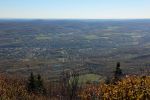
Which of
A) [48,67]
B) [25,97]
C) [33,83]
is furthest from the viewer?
[48,67]

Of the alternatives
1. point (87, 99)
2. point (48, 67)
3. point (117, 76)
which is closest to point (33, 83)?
point (117, 76)

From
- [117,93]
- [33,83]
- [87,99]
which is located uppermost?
[117,93]

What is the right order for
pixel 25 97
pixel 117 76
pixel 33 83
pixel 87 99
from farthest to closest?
pixel 33 83, pixel 117 76, pixel 87 99, pixel 25 97

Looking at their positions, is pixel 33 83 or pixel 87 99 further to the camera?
pixel 33 83

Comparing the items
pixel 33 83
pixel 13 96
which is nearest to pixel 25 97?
pixel 13 96

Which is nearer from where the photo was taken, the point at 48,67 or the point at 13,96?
the point at 13,96

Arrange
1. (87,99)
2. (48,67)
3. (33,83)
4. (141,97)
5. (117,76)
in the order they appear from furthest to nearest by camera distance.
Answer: (48,67) → (33,83) → (117,76) → (87,99) → (141,97)

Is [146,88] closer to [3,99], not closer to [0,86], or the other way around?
[3,99]

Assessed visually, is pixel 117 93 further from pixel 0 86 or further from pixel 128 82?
pixel 0 86

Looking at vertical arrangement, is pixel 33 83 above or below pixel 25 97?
below
